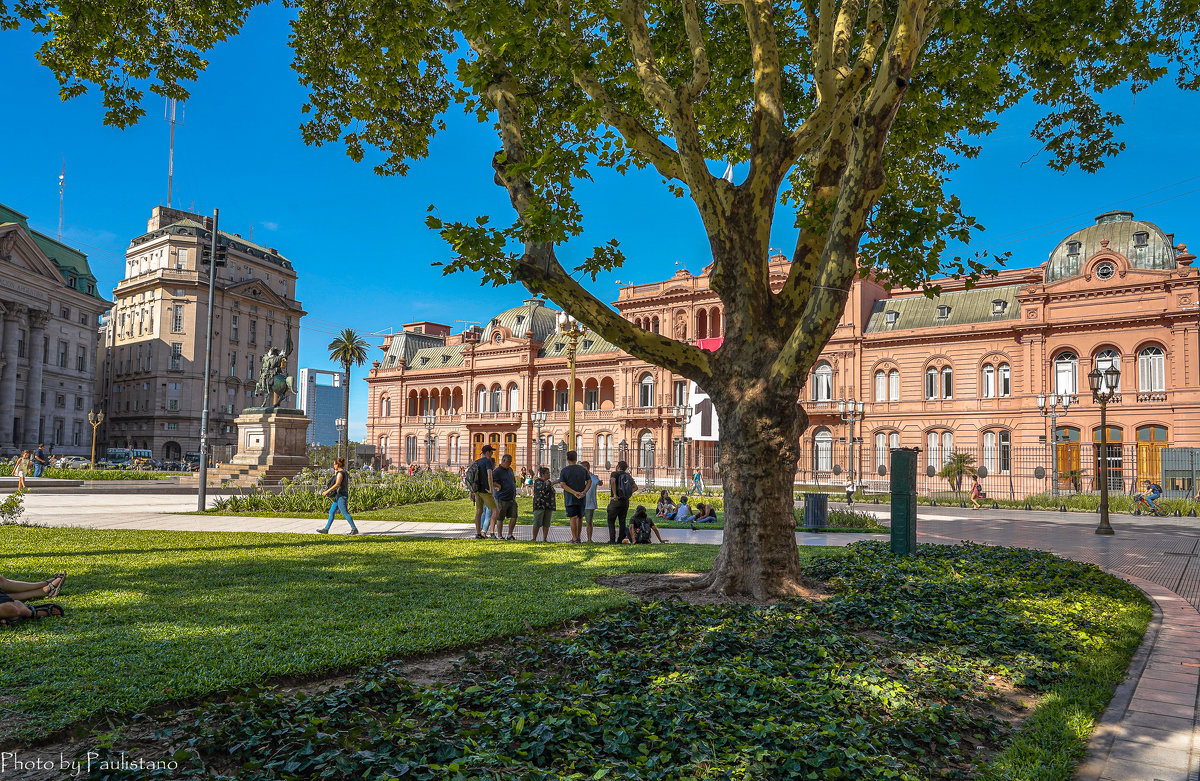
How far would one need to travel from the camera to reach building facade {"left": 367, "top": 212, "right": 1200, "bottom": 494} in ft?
114

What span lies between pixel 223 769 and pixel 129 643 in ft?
8.58

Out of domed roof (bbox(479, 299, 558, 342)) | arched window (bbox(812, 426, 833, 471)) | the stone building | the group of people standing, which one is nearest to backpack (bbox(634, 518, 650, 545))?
the group of people standing

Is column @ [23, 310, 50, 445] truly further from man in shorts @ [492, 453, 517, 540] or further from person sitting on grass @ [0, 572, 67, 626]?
person sitting on grass @ [0, 572, 67, 626]

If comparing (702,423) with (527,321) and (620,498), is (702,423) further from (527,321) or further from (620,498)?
(527,321)

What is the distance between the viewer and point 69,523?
14.8 metres

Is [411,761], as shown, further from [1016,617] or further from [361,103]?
[361,103]

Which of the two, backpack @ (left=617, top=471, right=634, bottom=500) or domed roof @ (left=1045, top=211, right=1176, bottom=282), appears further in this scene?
domed roof @ (left=1045, top=211, right=1176, bottom=282)

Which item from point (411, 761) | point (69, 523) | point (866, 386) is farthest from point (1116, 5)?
point (866, 386)

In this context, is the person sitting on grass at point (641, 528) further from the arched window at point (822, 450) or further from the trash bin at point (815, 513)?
the arched window at point (822, 450)

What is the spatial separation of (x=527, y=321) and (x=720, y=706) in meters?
57.5

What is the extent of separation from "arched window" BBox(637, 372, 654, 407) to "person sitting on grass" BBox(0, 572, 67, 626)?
46171 mm

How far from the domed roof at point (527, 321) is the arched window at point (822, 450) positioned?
24.6 m

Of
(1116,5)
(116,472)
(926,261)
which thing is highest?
(1116,5)

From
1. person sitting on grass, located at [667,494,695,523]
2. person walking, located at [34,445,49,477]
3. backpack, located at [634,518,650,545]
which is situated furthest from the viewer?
person walking, located at [34,445,49,477]
